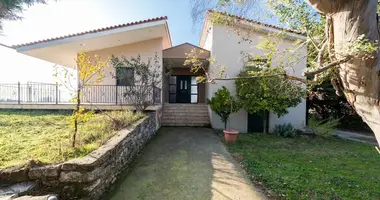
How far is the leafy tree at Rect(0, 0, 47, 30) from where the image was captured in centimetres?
945

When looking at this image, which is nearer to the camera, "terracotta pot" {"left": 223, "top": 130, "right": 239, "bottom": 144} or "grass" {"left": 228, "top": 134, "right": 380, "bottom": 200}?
"grass" {"left": 228, "top": 134, "right": 380, "bottom": 200}

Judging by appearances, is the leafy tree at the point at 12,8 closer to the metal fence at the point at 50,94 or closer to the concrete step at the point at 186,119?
the metal fence at the point at 50,94

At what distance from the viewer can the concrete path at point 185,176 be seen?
12.3 ft

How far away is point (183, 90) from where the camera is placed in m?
15.7

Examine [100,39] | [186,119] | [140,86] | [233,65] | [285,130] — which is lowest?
[285,130]

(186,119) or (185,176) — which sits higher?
(186,119)

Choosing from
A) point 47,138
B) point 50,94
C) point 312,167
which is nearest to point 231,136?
point 312,167

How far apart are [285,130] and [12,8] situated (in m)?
15.6

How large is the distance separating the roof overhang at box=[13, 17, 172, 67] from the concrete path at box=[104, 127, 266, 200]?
6.15 meters

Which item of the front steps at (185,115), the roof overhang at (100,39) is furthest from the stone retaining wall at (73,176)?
the roof overhang at (100,39)

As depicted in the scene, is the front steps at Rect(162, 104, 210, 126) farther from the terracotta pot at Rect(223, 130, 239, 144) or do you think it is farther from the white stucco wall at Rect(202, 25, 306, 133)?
the terracotta pot at Rect(223, 130, 239, 144)

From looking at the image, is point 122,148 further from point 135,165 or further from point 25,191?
point 25,191

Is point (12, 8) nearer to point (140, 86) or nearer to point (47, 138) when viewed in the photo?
point (140, 86)

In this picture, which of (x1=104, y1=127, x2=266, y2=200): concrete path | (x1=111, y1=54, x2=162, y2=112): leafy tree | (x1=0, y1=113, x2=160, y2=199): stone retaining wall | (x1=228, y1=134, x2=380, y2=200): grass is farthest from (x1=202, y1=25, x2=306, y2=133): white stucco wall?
(x1=0, y1=113, x2=160, y2=199): stone retaining wall
